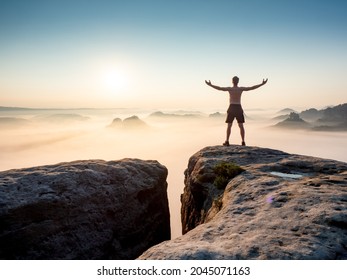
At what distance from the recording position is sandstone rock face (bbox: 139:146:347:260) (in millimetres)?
5957

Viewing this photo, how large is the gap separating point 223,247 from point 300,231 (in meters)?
2.02

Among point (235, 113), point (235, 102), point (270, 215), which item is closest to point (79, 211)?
point (270, 215)

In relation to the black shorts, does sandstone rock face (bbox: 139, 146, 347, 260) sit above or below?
below

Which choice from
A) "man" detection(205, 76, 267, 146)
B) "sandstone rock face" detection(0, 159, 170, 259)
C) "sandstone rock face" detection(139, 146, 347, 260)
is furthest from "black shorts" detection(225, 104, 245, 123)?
"sandstone rock face" detection(0, 159, 170, 259)

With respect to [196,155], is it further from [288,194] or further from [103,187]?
[288,194]

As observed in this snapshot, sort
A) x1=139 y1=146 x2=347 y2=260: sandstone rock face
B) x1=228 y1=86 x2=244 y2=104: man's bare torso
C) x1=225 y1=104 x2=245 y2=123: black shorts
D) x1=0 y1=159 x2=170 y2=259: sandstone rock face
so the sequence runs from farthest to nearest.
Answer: x1=225 y1=104 x2=245 y2=123: black shorts, x1=228 y1=86 x2=244 y2=104: man's bare torso, x1=0 y1=159 x2=170 y2=259: sandstone rock face, x1=139 y1=146 x2=347 y2=260: sandstone rock face

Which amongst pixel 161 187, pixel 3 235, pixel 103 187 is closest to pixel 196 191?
pixel 161 187

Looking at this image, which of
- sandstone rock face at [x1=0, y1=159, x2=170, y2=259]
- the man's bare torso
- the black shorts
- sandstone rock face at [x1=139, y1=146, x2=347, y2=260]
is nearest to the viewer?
sandstone rock face at [x1=139, y1=146, x2=347, y2=260]

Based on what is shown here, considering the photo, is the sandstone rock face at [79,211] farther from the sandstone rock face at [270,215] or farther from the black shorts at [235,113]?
the black shorts at [235,113]

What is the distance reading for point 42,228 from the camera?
34.1 ft

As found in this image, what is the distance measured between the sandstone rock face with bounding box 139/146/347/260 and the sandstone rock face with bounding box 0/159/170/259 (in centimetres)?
268

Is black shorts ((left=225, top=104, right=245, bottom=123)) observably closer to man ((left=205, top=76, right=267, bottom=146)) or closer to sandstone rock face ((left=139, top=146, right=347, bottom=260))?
man ((left=205, top=76, right=267, bottom=146))

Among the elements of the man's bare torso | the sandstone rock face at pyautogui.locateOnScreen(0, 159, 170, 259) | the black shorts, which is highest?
the man's bare torso

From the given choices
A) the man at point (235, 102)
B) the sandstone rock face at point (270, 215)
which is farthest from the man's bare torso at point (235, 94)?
the sandstone rock face at point (270, 215)
